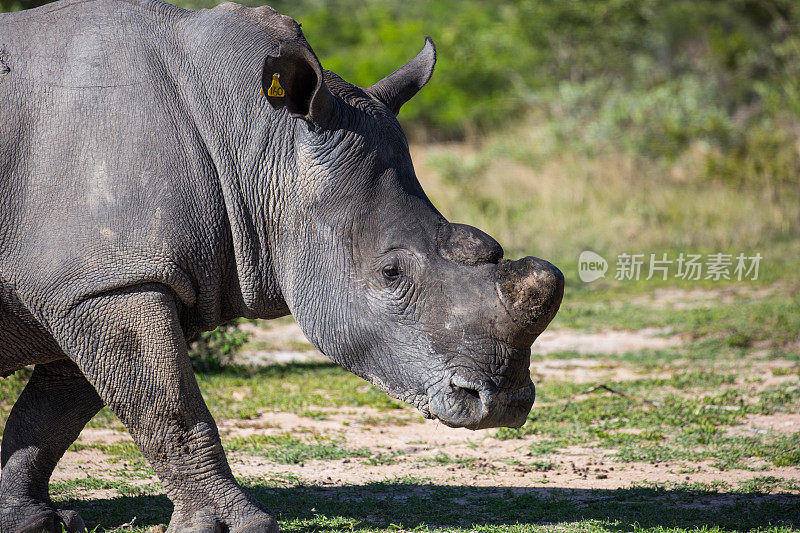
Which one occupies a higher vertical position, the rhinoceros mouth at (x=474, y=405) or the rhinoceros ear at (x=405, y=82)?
the rhinoceros ear at (x=405, y=82)

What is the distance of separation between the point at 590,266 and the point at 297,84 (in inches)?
342

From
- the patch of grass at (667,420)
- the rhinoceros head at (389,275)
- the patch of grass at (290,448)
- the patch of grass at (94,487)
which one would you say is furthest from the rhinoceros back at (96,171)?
the patch of grass at (667,420)

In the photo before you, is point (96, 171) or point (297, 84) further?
point (297, 84)

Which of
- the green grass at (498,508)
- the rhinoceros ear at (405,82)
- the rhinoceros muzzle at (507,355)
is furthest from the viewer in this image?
the green grass at (498,508)

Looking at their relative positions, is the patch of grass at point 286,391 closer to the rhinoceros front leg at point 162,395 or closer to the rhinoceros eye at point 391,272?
the rhinoceros front leg at point 162,395

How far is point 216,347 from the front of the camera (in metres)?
7.56

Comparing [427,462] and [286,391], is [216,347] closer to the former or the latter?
[286,391]

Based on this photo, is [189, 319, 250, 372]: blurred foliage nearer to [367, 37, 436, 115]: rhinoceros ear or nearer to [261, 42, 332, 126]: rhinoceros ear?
[367, 37, 436, 115]: rhinoceros ear

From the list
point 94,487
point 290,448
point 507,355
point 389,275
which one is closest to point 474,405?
point 507,355

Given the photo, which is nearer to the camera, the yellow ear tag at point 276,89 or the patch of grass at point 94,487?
the yellow ear tag at point 276,89

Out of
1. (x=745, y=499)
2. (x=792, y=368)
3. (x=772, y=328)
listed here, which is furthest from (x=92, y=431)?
(x=772, y=328)

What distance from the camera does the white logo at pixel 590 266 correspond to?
1151cm

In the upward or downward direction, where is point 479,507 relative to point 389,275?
downward

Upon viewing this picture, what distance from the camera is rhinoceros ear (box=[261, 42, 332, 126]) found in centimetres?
339
